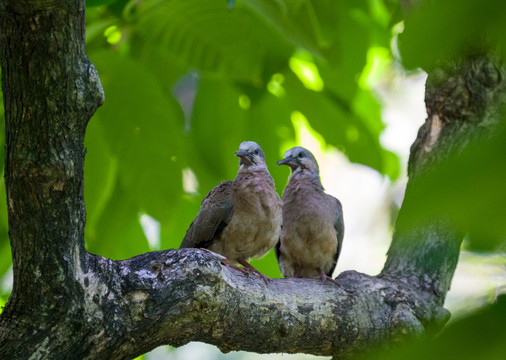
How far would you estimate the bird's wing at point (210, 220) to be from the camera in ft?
10.7

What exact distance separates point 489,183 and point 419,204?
0.19 ft

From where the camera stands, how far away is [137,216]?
333 centimetres

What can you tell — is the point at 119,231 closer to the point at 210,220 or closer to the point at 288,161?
the point at 210,220

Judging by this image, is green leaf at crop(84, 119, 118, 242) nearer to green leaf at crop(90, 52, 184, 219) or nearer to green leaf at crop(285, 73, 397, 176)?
green leaf at crop(90, 52, 184, 219)

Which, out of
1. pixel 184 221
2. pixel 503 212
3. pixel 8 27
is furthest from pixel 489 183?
pixel 184 221

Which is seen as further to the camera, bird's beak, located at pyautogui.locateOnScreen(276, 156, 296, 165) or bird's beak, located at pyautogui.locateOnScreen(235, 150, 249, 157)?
bird's beak, located at pyautogui.locateOnScreen(276, 156, 296, 165)

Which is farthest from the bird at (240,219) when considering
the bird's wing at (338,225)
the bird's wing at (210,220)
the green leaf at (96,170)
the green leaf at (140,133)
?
the bird's wing at (338,225)

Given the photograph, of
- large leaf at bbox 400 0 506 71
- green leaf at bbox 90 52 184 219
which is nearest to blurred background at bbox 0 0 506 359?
green leaf at bbox 90 52 184 219

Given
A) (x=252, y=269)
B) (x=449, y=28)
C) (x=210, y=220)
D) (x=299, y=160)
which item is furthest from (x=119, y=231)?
(x=449, y=28)

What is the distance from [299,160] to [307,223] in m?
0.40

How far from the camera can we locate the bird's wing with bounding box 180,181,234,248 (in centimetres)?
327

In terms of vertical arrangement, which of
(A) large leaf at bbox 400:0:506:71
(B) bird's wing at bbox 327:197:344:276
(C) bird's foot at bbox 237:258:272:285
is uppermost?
(B) bird's wing at bbox 327:197:344:276

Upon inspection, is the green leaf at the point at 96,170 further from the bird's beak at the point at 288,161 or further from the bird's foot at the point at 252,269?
the bird's beak at the point at 288,161

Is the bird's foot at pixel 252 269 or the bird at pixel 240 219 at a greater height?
the bird at pixel 240 219
